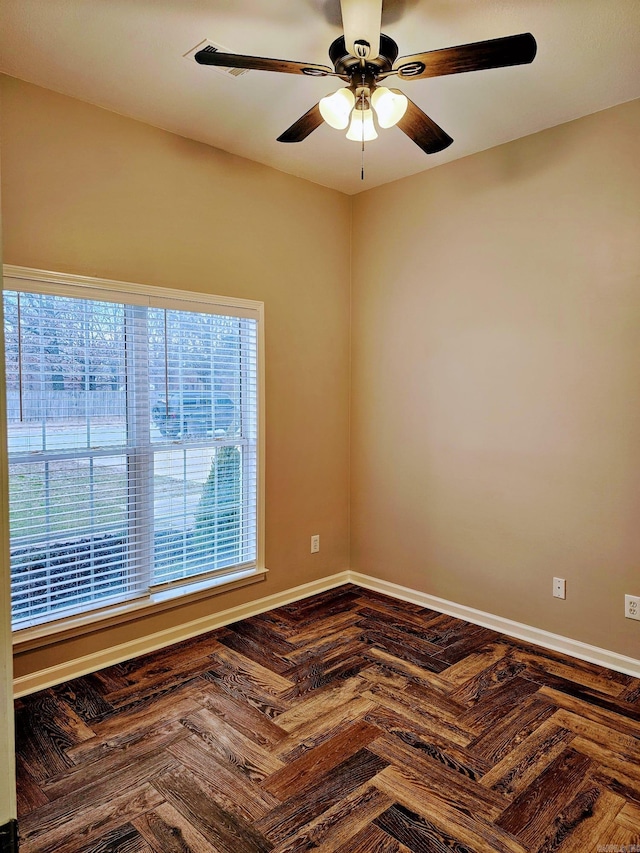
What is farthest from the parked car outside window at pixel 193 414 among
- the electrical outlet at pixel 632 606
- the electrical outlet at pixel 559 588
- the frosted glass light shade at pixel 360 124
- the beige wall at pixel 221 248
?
the electrical outlet at pixel 632 606

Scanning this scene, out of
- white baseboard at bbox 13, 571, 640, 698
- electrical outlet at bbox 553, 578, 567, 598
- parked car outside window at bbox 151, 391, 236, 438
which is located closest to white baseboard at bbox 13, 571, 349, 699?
white baseboard at bbox 13, 571, 640, 698

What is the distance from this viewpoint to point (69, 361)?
2.61 metres

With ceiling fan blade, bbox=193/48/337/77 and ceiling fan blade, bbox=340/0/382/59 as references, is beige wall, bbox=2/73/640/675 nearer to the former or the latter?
ceiling fan blade, bbox=193/48/337/77

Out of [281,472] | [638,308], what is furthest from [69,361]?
[638,308]

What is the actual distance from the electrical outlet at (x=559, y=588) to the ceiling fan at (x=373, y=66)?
2306mm

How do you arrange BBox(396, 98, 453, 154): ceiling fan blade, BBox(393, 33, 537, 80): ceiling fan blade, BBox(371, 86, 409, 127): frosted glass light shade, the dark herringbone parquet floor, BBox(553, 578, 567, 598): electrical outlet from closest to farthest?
BBox(393, 33, 537, 80): ceiling fan blade → the dark herringbone parquet floor → BBox(371, 86, 409, 127): frosted glass light shade → BBox(396, 98, 453, 154): ceiling fan blade → BBox(553, 578, 567, 598): electrical outlet

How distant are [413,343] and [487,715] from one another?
224cm

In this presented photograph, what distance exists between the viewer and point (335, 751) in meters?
2.15

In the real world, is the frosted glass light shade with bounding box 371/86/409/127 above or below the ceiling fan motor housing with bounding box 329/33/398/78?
below

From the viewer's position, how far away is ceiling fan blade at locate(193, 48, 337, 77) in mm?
1794

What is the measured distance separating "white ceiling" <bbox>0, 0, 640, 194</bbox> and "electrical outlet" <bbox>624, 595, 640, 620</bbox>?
2465 mm

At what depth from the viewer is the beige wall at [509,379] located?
276 centimetres

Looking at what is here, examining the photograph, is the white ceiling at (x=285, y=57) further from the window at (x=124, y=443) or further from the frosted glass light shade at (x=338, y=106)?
the window at (x=124, y=443)

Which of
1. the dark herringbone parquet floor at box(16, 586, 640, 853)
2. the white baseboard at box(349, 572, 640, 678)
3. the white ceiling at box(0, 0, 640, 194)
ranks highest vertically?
the white ceiling at box(0, 0, 640, 194)
